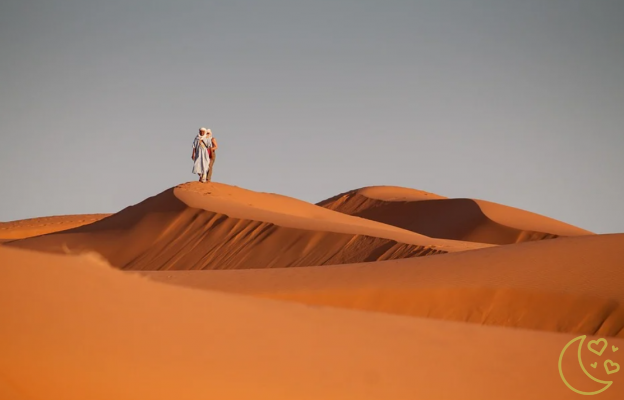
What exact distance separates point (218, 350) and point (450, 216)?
43.0 metres

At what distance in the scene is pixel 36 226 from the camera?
203 feet

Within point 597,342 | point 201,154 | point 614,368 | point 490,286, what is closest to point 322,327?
point 614,368

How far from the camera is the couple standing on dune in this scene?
26.1 meters

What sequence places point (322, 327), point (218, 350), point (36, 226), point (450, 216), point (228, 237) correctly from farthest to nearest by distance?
point (36, 226), point (450, 216), point (228, 237), point (322, 327), point (218, 350)

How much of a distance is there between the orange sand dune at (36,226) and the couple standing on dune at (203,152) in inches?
1111

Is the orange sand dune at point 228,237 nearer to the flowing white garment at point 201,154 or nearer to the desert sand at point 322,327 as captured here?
the flowing white garment at point 201,154

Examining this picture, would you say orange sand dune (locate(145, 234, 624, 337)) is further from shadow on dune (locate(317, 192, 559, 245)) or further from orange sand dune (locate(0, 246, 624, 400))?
shadow on dune (locate(317, 192, 559, 245))

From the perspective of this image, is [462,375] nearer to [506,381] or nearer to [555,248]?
[506,381]

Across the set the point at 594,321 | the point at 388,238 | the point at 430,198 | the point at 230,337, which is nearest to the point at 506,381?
the point at 230,337

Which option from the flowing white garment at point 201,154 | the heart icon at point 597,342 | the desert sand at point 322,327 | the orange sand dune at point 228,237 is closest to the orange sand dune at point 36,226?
the orange sand dune at point 228,237

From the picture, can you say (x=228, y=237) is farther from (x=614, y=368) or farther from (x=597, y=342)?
(x=614, y=368)

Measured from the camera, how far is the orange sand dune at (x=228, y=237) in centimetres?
2381

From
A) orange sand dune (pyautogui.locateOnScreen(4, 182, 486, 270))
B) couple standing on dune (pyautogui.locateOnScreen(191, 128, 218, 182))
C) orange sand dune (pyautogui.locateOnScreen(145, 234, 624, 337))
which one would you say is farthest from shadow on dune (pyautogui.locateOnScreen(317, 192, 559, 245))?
orange sand dune (pyautogui.locateOnScreen(145, 234, 624, 337))

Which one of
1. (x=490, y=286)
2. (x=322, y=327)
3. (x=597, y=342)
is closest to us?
(x=322, y=327)
